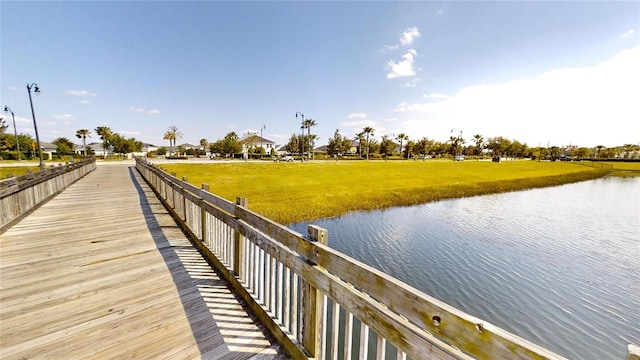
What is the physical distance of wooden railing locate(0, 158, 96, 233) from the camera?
6688mm

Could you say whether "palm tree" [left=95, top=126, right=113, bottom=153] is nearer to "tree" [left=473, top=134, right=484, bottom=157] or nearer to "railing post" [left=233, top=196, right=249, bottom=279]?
"railing post" [left=233, top=196, right=249, bottom=279]

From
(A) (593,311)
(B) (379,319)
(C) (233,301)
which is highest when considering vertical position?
(B) (379,319)

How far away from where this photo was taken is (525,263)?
9.44 m

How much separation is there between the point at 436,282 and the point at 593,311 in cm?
372

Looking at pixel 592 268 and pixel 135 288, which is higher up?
pixel 135 288

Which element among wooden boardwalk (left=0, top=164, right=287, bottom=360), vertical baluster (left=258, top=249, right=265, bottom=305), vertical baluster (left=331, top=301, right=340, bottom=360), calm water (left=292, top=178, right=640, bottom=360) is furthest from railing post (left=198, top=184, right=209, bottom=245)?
calm water (left=292, top=178, right=640, bottom=360)

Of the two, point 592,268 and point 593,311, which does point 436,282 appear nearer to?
point 593,311

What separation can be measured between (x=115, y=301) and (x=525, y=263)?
11.8m

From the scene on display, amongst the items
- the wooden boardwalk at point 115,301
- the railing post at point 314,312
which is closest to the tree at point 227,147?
the wooden boardwalk at point 115,301

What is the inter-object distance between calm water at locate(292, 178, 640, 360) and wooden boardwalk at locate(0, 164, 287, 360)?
614cm

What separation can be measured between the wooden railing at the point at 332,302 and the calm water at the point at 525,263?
5.84 meters

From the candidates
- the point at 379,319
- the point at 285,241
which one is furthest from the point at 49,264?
the point at 379,319

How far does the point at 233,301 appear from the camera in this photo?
12.4ft

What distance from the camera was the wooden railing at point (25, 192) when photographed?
21.9 ft
